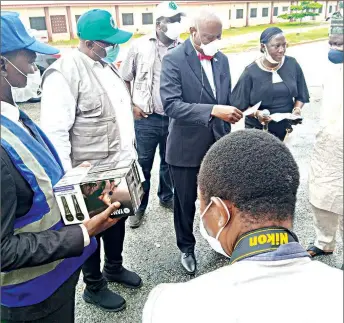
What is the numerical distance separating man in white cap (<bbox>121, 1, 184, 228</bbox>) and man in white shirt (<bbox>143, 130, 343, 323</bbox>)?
2.32m

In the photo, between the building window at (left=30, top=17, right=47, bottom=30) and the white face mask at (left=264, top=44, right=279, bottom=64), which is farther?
the white face mask at (left=264, top=44, right=279, bottom=64)

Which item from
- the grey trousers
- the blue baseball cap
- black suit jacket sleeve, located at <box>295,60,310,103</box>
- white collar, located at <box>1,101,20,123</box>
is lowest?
the grey trousers

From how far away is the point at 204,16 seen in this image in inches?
96.5

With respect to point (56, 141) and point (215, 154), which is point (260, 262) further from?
point (56, 141)

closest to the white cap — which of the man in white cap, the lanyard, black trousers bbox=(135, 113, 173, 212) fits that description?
the man in white cap

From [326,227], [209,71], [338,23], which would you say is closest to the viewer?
[338,23]

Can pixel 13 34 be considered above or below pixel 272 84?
above

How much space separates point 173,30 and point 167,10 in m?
0.20

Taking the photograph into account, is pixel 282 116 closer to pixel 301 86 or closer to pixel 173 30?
pixel 301 86

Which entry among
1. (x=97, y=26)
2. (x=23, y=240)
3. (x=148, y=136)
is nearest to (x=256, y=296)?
(x=23, y=240)

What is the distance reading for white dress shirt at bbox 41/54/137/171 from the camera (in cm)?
209

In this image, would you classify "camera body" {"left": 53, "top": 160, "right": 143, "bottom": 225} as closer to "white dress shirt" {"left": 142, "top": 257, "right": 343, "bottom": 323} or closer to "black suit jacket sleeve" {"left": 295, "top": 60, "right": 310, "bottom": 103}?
"white dress shirt" {"left": 142, "top": 257, "right": 343, "bottom": 323}

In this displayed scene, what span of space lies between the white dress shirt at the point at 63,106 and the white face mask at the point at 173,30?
1127 mm

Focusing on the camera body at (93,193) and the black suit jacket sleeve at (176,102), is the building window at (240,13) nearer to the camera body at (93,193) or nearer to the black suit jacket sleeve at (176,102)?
the black suit jacket sleeve at (176,102)
